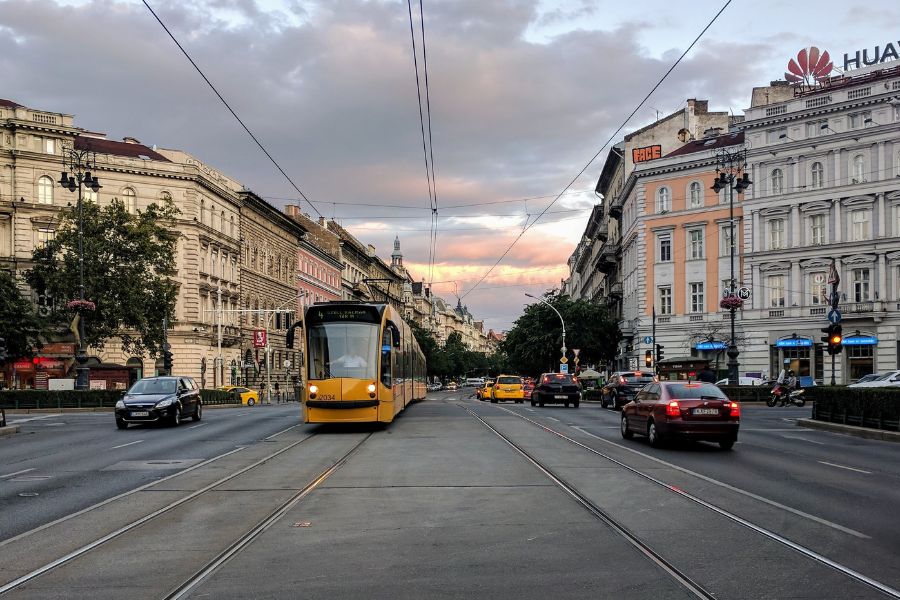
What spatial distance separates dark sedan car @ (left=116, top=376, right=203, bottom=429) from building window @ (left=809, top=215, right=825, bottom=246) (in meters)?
40.2

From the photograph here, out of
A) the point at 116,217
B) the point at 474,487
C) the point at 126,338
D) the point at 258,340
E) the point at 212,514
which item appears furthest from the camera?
the point at 258,340

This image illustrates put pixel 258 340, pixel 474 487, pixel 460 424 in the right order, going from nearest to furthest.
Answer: pixel 474 487
pixel 460 424
pixel 258 340

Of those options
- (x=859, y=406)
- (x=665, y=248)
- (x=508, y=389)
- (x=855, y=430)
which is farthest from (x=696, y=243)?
(x=855, y=430)

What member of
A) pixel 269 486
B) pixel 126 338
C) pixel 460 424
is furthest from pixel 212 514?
pixel 126 338

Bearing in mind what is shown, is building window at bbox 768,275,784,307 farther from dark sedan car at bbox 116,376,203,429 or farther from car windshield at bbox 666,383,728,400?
car windshield at bbox 666,383,728,400

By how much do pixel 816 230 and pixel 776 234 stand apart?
102 inches

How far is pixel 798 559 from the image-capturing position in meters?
8.09

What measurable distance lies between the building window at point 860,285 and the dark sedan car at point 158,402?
40066 millimetres

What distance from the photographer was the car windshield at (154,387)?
96.7 ft

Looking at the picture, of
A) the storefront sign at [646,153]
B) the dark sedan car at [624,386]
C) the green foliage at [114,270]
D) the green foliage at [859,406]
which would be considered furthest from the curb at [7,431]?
the storefront sign at [646,153]

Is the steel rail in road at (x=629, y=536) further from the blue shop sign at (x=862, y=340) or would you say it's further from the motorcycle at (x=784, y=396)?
the blue shop sign at (x=862, y=340)

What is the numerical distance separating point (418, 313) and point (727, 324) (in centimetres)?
11245

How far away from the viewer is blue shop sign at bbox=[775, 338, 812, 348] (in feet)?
188

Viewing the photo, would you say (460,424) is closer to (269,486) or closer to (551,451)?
(551,451)
